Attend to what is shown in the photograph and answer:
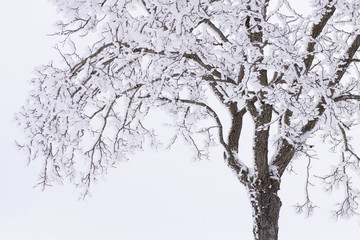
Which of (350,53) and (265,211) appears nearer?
(265,211)

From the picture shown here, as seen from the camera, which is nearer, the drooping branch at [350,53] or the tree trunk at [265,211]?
the tree trunk at [265,211]

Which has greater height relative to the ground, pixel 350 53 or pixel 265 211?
pixel 350 53

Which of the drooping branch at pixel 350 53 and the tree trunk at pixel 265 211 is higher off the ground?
the drooping branch at pixel 350 53

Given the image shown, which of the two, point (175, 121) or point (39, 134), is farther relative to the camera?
point (175, 121)

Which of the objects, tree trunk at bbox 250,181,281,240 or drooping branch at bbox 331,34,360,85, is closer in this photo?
tree trunk at bbox 250,181,281,240

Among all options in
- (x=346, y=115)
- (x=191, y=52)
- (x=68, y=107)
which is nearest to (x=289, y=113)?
(x=346, y=115)

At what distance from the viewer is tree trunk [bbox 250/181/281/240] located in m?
7.21

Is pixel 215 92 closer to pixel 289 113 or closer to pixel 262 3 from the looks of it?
pixel 289 113

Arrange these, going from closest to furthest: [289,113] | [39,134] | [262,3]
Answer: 1. [262,3]
2. [39,134]
3. [289,113]

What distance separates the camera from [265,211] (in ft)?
23.8

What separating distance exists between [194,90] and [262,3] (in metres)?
2.42

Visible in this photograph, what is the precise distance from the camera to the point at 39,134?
6531 millimetres

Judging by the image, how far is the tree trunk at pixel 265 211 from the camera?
23.7ft

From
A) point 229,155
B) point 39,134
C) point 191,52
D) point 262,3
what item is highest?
point 262,3
